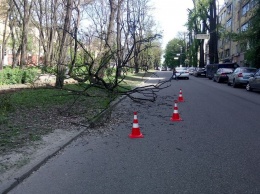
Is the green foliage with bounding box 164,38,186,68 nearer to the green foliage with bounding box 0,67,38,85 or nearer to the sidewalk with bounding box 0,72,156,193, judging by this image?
the green foliage with bounding box 0,67,38,85

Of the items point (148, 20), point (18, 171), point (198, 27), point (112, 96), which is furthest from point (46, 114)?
point (198, 27)

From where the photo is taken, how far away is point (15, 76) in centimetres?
1894

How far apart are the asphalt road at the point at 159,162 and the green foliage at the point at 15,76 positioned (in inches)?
461

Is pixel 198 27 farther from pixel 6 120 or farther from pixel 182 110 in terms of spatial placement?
pixel 6 120

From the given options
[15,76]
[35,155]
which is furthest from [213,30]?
[35,155]

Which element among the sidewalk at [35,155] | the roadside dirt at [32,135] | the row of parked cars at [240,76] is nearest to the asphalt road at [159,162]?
the sidewalk at [35,155]

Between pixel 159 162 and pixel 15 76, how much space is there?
15806 mm

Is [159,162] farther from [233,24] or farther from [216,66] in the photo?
[233,24]

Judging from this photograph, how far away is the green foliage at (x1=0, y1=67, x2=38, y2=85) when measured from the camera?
711 inches

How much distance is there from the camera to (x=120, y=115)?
33.1ft

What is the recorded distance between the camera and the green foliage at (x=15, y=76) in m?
18.1

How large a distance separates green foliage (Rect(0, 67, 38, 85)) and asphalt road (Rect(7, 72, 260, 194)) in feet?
38.4

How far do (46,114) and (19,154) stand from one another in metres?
3.72

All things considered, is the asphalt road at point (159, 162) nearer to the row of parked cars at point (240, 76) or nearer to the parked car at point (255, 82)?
the parked car at point (255, 82)
